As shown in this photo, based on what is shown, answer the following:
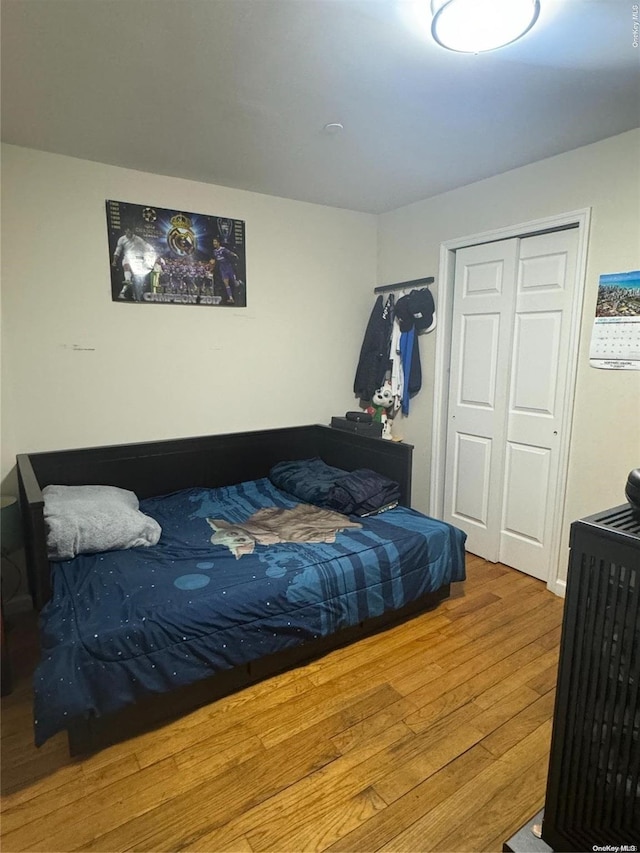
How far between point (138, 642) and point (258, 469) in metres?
1.74

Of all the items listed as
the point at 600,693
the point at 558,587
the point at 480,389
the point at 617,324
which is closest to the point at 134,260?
the point at 480,389

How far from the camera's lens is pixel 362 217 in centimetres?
350

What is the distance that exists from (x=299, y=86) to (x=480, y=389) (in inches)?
77.6

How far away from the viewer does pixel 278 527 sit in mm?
2375

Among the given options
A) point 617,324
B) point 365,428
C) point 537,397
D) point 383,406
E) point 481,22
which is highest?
point 481,22

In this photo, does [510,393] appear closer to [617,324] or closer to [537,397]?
[537,397]

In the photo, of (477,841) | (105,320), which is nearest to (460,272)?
(105,320)

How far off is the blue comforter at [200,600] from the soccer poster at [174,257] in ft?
4.48

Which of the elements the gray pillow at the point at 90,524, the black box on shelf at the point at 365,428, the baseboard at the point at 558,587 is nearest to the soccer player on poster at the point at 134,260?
the gray pillow at the point at 90,524

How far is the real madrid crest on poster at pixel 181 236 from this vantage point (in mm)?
2760

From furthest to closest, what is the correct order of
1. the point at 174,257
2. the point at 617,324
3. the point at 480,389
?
the point at 480,389, the point at 174,257, the point at 617,324

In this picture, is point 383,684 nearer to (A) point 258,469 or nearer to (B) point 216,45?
(A) point 258,469

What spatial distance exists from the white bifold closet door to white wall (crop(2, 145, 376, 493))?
934mm

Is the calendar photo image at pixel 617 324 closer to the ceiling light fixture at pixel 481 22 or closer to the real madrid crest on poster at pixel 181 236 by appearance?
the ceiling light fixture at pixel 481 22
